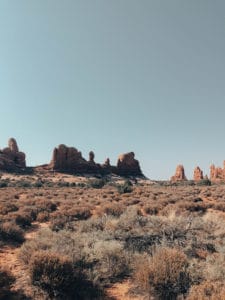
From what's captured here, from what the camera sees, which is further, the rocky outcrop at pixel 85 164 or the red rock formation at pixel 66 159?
the rocky outcrop at pixel 85 164

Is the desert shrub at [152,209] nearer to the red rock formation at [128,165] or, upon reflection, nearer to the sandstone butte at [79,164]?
the sandstone butte at [79,164]

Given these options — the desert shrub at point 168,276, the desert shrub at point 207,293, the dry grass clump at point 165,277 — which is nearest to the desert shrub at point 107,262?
the dry grass clump at point 165,277

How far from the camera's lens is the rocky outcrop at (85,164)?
3189 inches

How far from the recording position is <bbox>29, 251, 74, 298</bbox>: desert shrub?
5.46 meters

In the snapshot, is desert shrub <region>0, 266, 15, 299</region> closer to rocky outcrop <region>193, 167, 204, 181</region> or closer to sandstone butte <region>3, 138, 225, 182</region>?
sandstone butte <region>3, 138, 225, 182</region>

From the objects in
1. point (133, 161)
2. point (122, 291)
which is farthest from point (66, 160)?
point (122, 291)

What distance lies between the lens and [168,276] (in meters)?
5.43

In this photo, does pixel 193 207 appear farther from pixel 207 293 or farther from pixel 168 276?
pixel 207 293

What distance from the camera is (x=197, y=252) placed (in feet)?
26.3

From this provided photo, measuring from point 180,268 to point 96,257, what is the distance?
8.74ft

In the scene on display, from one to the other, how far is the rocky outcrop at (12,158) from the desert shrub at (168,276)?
72.7 m

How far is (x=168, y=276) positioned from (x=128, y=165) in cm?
8443

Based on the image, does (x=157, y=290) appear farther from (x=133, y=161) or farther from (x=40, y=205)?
(x=133, y=161)

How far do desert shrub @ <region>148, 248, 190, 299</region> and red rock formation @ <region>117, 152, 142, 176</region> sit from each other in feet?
269
